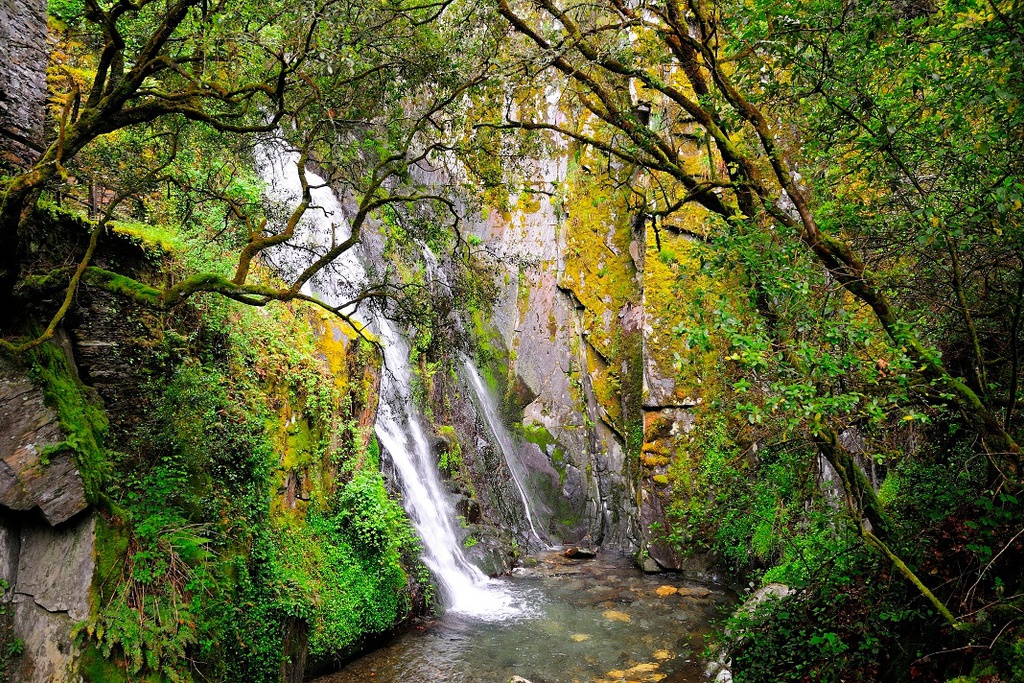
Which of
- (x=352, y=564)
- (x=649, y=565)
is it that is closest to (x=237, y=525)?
(x=352, y=564)

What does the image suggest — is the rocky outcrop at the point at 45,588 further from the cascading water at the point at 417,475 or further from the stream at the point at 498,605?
the cascading water at the point at 417,475

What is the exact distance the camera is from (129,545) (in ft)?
17.2

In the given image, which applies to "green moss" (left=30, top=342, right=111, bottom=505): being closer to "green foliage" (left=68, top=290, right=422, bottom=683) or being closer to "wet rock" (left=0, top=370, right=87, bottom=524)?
"wet rock" (left=0, top=370, right=87, bottom=524)

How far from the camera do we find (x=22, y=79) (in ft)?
18.6

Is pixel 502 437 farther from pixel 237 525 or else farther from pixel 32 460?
pixel 32 460

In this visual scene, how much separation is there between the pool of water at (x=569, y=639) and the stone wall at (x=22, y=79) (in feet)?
21.6

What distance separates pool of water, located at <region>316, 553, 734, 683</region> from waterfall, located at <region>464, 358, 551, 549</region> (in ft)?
12.0

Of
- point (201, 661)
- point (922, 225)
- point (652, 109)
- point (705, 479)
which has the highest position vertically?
point (652, 109)

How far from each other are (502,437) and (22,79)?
1303 cm

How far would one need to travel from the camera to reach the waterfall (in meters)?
15.7

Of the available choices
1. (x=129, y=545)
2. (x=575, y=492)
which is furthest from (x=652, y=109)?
→ (x=129, y=545)

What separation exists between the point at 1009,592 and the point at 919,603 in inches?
31.2

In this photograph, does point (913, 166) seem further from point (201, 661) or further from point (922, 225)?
point (201, 661)

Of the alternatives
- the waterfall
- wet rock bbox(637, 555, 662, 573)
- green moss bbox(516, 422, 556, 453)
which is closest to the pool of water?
wet rock bbox(637, 555, 662, 573)
